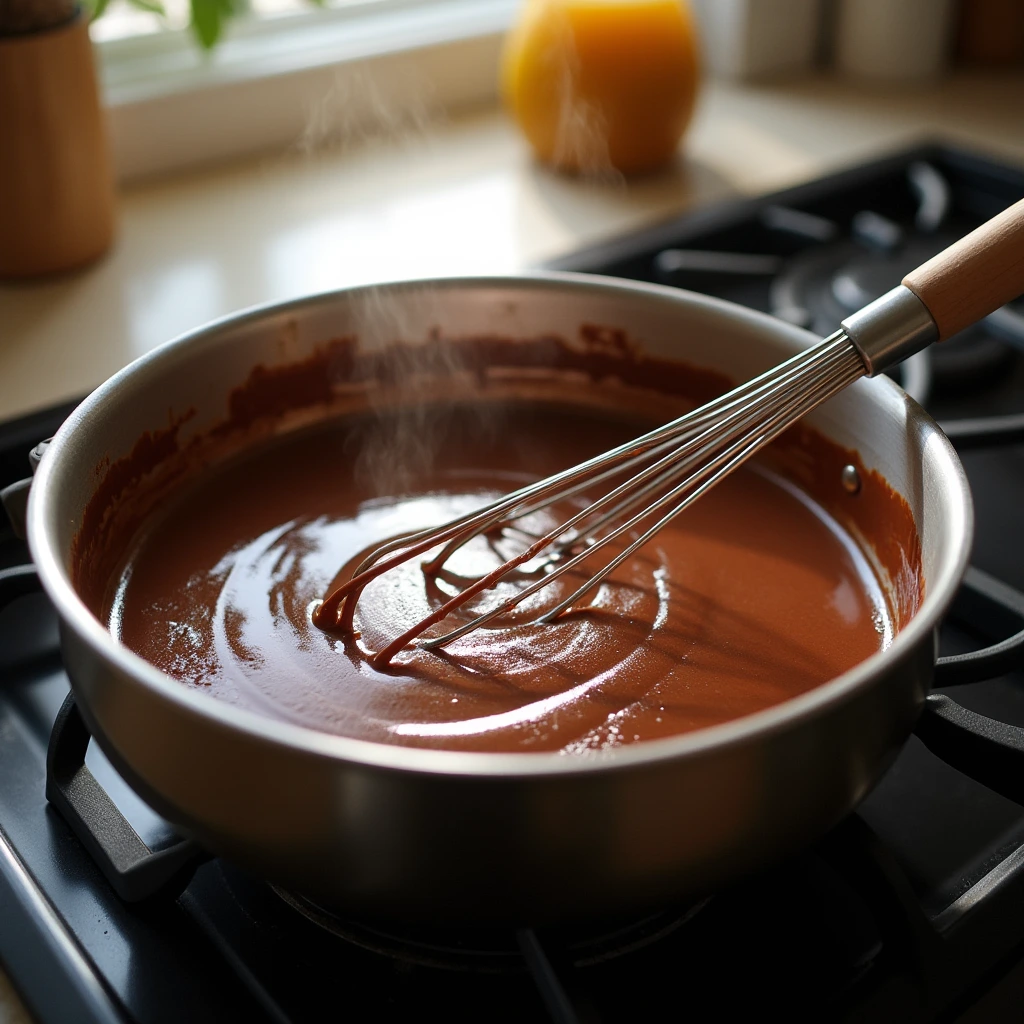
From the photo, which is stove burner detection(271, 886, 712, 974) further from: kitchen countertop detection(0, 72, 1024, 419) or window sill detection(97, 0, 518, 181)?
window sill detection(97, 0, 518, 181)

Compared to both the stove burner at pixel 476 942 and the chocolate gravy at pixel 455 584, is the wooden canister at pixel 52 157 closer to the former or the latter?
the chocolate gravy at pixel 455 584

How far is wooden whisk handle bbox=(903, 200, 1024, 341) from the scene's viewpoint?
0.56 m

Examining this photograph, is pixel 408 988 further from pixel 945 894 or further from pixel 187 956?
→ pixel 945 894

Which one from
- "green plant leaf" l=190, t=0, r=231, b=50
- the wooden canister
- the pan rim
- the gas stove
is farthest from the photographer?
"green plant leaf" l=190, t=0, r=231, b=50

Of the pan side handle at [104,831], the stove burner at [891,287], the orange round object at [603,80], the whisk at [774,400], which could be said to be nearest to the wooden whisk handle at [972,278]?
the whisk at [774,400]

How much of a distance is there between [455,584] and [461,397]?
0.19 metres

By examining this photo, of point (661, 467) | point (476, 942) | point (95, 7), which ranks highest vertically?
point (95, 7)

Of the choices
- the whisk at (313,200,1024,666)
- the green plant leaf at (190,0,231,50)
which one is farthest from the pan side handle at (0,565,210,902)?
the green plant leaf at (190,0,231,50)

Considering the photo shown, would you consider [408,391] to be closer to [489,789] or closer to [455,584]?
[455,584]

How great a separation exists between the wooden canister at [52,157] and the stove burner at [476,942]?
1.95 feet

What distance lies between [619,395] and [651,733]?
0.97 ft

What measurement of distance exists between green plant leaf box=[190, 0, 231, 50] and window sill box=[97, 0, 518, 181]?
75mm

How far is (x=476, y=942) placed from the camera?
0.49 metres

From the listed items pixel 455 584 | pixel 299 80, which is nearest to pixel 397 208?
pixel 299 80
